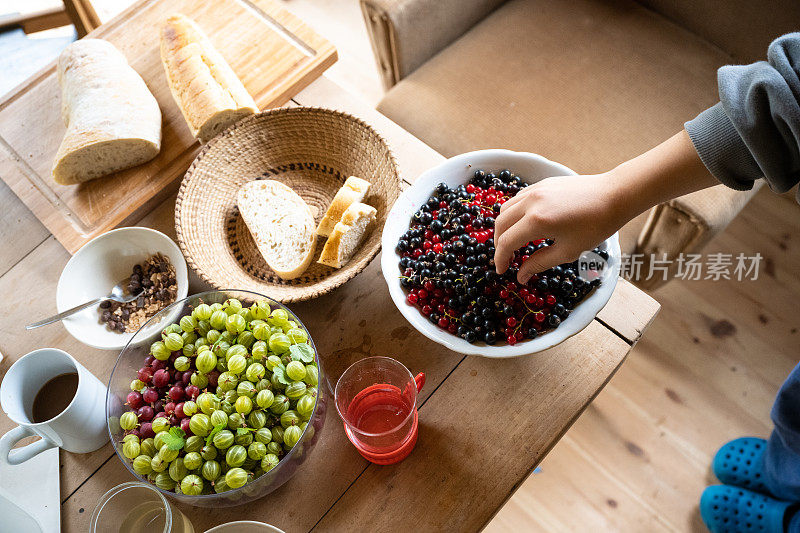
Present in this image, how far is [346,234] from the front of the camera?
982mm

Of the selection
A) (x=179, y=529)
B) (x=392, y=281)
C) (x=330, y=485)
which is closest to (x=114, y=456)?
(x=179, y=529)

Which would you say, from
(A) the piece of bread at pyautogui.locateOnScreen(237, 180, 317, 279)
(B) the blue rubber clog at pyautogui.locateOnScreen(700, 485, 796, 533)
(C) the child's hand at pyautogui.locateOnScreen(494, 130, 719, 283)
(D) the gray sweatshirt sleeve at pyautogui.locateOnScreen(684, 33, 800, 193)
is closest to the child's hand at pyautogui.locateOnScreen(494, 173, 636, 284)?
(C) the child's hand at pyautogui.locateOnScreen(494, 130, 719, 283)

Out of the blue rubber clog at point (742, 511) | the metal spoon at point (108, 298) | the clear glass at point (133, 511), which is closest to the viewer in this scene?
the clear glass at point (133, 511)

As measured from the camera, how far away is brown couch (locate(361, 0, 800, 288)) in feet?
4.67

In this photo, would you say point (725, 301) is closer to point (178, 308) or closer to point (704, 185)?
point (704, 185)

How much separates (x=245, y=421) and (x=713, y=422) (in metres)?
1.34

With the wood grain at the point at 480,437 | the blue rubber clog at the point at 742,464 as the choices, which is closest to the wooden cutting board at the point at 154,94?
the wood grain at the point at 480,437

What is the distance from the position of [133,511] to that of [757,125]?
90 centimetres

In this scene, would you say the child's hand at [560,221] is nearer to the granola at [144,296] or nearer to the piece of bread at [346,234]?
the piece of bread at [346,234]

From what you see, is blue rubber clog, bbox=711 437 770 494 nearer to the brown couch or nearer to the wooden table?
the brown couch

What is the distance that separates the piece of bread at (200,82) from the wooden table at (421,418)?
33 centimetres

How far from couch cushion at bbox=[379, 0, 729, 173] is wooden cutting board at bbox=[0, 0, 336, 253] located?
36 cm

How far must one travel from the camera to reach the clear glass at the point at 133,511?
2.34 ft

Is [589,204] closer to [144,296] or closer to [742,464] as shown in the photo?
[144,296]
